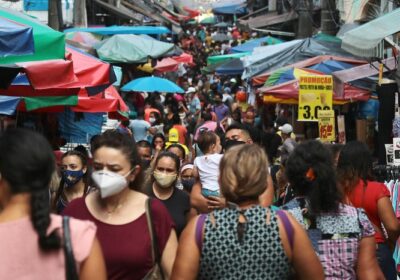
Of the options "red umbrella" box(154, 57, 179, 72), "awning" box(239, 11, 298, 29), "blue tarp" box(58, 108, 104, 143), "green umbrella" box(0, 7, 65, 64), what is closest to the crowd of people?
"green umbrella" box(0, 7, 65, 64)

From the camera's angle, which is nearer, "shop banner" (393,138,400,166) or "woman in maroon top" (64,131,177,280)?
"woman in maroon top" (64,131,177,280)

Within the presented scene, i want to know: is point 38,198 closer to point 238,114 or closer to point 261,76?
point 261,76

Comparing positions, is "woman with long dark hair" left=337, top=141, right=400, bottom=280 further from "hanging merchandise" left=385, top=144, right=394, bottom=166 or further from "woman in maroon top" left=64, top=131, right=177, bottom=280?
"hanging merchandise" left=385, top=144, right=394, bottom=166

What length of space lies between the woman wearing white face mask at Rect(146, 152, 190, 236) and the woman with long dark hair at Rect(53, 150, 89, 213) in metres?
0.87

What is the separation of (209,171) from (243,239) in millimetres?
3854

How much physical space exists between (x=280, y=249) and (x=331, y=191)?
1.14m

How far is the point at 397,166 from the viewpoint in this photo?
408 inches

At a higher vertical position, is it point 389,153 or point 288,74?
point 288,74

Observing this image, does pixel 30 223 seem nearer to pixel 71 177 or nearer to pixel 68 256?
pixel 68 256

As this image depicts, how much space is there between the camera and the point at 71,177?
29.4ft

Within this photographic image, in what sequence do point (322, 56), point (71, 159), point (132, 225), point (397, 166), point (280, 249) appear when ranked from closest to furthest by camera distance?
point (280, 249), point (132, 225), point (71, 159), point (397, 166), point (322, 56)

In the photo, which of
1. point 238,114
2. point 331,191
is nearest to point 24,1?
point 238,114

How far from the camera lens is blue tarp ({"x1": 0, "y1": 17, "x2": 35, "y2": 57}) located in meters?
8.01

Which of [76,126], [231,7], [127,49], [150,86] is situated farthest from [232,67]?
[231,7]
